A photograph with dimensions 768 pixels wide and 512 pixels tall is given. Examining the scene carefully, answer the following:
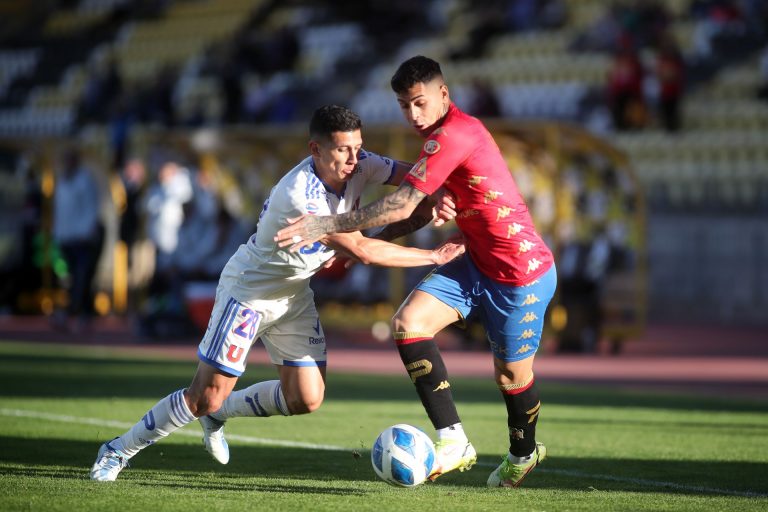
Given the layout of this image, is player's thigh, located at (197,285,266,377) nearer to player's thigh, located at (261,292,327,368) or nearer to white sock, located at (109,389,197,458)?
player's thigh, located at (261,292,327,368)

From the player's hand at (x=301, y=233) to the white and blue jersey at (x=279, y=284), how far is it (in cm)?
10

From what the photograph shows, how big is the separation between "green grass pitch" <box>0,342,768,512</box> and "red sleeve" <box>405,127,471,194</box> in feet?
5.05

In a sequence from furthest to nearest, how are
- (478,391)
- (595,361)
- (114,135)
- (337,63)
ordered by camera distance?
(337,63) < (114,135) < (595,361) < (478,391)

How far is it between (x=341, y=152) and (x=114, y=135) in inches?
668

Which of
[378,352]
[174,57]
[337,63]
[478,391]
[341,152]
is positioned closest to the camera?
[341,152]

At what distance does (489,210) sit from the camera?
675 cm

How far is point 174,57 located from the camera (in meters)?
34.6

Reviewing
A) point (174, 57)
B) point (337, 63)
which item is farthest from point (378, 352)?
point (174, 57)

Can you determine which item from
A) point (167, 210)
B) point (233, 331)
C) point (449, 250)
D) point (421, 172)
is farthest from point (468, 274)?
point (167, 210)

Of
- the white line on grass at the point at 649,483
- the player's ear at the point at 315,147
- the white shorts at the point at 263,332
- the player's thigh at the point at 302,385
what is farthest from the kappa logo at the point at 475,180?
the white line on grass at the point at 649,483

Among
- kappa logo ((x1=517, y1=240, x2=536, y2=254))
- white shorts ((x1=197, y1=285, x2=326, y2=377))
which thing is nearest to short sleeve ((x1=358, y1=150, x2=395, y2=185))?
white shorts ((x1=197, y1=285, x2=326, y2=377))

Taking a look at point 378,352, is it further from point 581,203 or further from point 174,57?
point 174,57

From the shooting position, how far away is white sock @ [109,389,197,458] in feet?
21.8

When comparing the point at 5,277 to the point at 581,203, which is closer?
the point at 581,203
